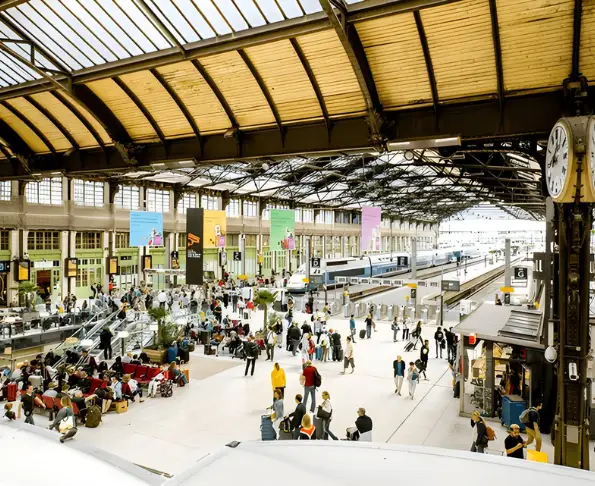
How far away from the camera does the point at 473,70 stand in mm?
9648

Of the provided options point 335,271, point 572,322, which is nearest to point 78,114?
point 572,322

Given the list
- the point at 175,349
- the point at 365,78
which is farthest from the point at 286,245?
the point at 365,78

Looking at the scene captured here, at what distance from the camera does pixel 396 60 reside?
9938mm

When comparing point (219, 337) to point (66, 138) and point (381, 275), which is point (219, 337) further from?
point (381, 275)

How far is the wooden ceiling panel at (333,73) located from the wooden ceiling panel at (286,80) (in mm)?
361

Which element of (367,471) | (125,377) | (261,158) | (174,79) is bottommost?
(125,377)

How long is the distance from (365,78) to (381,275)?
38.6m

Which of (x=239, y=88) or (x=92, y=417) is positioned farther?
(x=239, y=88)

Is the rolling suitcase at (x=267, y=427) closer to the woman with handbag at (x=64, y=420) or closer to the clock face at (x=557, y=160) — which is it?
the woman with handbag at (x=64, y=420)

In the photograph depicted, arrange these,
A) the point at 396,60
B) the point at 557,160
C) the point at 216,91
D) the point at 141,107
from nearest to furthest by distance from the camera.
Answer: the point at 557,160 < the point at 396,60 < the point at 216,91 < the point at 141,107

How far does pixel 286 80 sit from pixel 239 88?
1348 millimetres

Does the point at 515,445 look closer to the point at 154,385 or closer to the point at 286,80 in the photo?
the point at 286,80

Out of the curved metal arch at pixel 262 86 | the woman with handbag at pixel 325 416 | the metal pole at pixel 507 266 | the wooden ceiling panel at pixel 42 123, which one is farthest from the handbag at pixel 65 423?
the metal pole at pixel 507 266

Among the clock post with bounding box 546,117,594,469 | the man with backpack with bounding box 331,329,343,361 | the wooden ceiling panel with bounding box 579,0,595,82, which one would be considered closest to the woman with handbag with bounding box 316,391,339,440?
the clock post with bounding box 546,117,594,469
